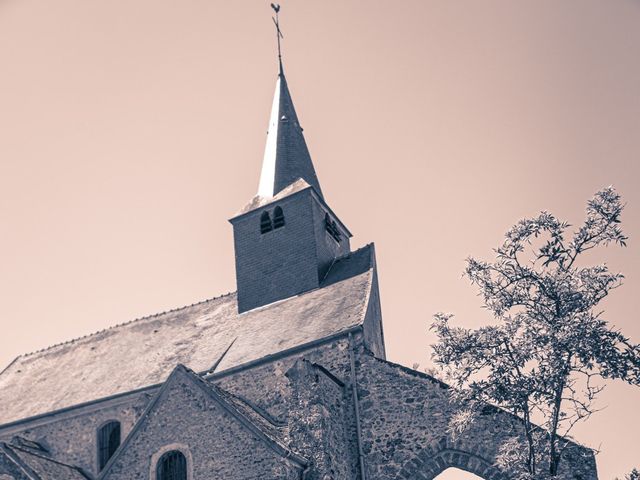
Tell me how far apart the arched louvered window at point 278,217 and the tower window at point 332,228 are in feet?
4.96

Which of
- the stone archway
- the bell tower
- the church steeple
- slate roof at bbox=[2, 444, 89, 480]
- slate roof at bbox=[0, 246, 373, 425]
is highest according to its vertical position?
the church steeple

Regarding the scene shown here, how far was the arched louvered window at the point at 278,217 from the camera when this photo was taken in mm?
25266

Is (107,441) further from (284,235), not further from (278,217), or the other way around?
(278,217)

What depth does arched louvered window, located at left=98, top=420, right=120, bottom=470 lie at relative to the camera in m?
21.9

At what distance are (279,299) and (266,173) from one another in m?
5.55

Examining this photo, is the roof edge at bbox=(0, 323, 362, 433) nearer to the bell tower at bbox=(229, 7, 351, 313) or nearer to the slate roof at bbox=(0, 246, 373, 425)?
the slate roof at bbox=(0, 246, 373, 425)

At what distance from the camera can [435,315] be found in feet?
50.7

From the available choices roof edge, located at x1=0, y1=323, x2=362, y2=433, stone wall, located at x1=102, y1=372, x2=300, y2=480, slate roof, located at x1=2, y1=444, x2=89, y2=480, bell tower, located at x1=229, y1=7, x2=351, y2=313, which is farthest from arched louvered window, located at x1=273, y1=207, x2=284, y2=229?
slate roof, located at x1=2, y1=444, x2=89, y2=480

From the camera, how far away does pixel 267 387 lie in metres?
20.2

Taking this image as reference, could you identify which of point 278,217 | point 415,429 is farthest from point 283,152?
point 415,429

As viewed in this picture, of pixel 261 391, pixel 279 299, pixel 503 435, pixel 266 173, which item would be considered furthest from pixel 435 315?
pixel 266 173

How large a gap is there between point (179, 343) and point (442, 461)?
389 inches

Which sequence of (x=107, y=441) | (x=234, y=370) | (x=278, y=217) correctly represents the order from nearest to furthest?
1. (x=234, y=370)
2. (x=107, y=441)
3. (x=278, y=217)

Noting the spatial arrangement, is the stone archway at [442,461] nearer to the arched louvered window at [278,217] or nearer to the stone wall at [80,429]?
the stone wall at [80,429]
